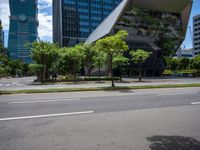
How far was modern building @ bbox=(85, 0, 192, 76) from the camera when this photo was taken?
59.6 m

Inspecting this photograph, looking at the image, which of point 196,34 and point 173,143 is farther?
point 196,34

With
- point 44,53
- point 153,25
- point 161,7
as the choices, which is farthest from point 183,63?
point 44,53

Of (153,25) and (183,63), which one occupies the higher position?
(153,25)

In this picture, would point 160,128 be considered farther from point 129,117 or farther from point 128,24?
point 128,24

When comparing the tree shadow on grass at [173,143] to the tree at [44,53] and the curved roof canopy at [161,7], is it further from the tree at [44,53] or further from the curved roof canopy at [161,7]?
the curved roof canopy at [161,7]

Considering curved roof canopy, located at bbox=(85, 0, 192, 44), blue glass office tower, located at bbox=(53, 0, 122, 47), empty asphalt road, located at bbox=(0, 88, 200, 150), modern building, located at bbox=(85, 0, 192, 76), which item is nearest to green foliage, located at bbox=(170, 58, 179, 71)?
modern building, located at bbox=(85, 0, 192, 76)

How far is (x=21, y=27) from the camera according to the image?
156m

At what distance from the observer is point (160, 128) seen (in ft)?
19.0

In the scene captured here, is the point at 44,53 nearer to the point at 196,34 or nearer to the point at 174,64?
the point at 174,64

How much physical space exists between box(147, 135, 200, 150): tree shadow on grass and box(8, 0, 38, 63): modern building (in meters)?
154

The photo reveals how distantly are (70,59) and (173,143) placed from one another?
32.5 metres

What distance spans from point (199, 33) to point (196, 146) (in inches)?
5483

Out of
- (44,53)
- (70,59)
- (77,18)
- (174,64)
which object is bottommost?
(70,59)

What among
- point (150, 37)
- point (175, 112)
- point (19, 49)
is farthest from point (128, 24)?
point (19, 49)
